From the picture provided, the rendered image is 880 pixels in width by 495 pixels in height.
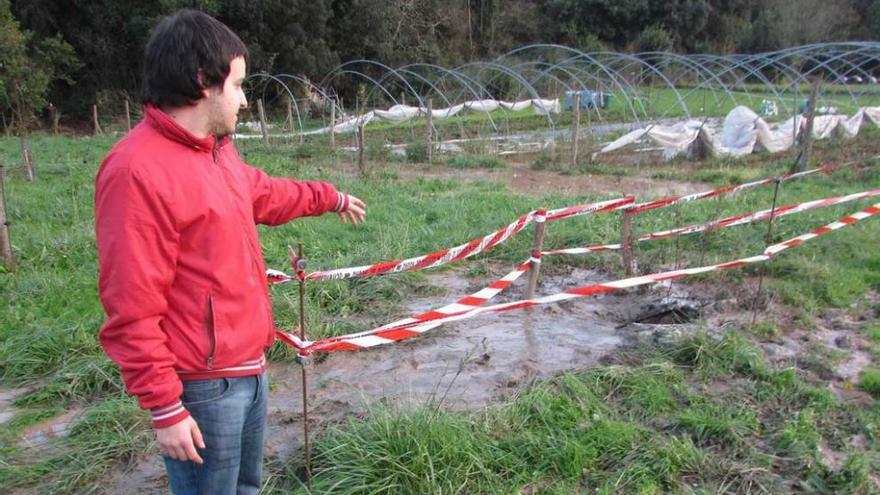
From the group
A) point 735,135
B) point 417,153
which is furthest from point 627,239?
point 735,135

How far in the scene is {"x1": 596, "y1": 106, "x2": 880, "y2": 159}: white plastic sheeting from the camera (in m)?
13.3

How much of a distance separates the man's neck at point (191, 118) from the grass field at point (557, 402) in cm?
157

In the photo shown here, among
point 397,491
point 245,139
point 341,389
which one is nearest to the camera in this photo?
point 397,491

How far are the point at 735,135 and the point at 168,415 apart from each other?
14418 mm

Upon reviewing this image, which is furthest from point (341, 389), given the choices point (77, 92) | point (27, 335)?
point (77, 92)

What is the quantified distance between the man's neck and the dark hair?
0.02m

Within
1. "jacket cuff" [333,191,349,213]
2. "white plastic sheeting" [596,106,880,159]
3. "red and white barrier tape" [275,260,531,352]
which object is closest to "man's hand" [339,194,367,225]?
"jacket cuff" [333,191,349,213]

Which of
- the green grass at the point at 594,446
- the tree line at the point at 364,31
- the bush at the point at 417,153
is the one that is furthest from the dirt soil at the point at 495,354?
the tree line at the point at 364,31

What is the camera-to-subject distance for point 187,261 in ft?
5.37

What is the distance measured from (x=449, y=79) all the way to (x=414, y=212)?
22.5 m

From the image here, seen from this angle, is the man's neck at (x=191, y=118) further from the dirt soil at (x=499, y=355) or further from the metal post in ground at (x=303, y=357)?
the dirt soil at (x=499, y=355)

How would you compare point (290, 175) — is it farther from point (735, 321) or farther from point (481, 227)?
point (735, 321)

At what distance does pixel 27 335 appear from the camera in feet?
13.4

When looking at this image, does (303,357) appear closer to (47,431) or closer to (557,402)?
(557,402)
